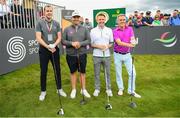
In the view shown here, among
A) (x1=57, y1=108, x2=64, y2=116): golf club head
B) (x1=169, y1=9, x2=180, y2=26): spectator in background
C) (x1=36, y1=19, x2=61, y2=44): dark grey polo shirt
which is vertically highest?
(x1=169, y1=9, x2=180, y2=26): spectator in background

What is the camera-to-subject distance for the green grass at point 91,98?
7.10 m

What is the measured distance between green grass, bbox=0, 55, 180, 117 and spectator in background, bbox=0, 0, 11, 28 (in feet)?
6.31

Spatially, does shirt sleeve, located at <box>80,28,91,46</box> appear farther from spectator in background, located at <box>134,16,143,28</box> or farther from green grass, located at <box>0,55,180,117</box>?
spectator in background, located at <box>134,16,143,28</box>

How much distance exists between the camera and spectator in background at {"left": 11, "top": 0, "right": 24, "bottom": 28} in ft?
37.6

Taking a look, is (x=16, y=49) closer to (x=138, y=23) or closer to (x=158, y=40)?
(x=138, y=23)

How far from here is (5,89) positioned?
9.23 metres

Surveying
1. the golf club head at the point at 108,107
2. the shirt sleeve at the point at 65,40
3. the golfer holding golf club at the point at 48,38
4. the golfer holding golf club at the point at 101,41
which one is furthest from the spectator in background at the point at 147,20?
the golf club head at the point at 108,107

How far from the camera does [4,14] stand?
10.9 metres

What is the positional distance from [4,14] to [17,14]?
0.81m

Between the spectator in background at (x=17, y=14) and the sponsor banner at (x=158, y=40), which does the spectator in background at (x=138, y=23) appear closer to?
the sponsor banner at (x=158, y=40)

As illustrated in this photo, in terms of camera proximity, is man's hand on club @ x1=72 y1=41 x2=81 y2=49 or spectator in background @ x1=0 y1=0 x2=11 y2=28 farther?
spectator in background @ x1=0 y1=0 x2=11 y2=28

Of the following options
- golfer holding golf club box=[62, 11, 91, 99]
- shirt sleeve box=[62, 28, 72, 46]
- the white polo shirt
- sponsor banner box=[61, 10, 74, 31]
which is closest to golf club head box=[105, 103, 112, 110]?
golfer holding golf club box=[62, 11, 91, 99]

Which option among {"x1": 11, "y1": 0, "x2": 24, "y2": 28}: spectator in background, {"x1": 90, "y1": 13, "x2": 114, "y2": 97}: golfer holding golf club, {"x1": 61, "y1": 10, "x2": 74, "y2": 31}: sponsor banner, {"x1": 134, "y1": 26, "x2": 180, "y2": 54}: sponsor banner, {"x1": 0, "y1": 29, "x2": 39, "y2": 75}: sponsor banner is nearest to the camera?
{"x1": 90, "y1": 13, "x2": 114, "y2": 97}: golfer holding golf club

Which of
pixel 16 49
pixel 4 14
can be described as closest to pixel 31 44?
pixel 16 49
